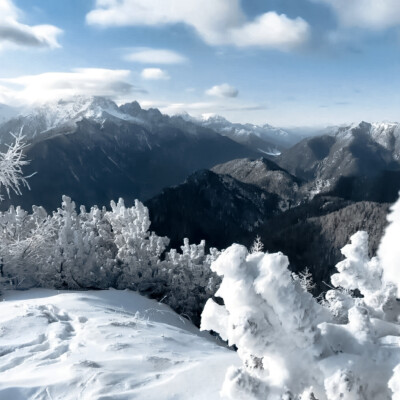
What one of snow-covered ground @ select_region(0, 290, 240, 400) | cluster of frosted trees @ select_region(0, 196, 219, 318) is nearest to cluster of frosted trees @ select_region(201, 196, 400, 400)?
snow-covered ground @ select_region(0, 290, 240, 400)

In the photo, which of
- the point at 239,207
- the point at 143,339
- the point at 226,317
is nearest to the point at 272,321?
the point at 226,317

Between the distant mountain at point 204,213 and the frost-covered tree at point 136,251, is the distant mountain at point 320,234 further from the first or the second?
the frost-covered tree at point 136,251

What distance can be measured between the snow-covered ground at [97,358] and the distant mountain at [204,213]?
133839mm

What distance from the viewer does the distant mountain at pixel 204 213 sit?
15925 centimetres

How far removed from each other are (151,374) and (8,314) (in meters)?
5.60

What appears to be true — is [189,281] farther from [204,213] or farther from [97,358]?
[204,213]

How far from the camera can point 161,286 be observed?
22.3 meters

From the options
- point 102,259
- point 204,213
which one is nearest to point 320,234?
point 204,213

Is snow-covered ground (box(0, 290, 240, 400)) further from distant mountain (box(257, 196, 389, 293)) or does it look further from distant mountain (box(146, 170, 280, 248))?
distant mountain (box(146, 170, 280, 248))

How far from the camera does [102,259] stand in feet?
73.7

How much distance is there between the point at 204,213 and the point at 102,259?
161 meters

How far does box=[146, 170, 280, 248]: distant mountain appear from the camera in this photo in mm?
159250

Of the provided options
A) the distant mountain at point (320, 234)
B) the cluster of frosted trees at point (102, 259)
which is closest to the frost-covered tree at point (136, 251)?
the cluster of frosted trees at point (102, 259)

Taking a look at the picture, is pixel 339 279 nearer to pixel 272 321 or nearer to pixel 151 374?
pixel 272 321
